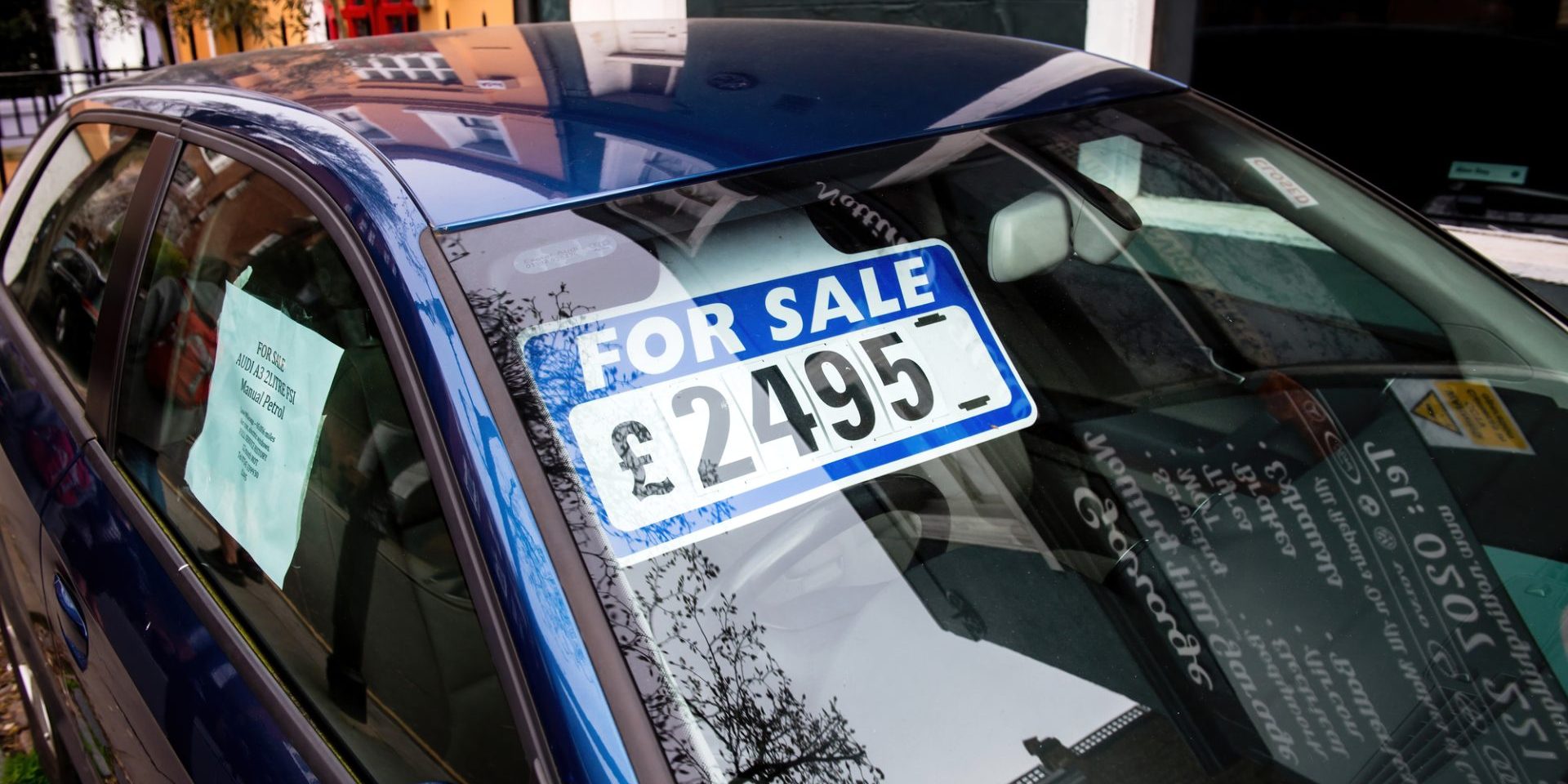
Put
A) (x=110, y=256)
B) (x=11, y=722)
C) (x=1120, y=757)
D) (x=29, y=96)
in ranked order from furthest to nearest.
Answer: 1. (x=29, y=96)
2. (x=11, y=722)
3. (x=110, y=256)
4. (x=1120, y=757)

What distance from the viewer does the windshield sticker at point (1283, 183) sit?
188 centimetres

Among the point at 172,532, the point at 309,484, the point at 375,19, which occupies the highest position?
the point at 375,19

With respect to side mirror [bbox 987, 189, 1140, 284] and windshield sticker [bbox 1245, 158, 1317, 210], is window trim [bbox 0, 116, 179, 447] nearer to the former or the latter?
side mirror [bbox 987, 189, 1140, 284]

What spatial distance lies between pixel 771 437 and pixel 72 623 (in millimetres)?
1231

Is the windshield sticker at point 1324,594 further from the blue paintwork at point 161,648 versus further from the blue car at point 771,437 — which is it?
the blue paintwork at point 161,648

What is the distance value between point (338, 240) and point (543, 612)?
52 cm

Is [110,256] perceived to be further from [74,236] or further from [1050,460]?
[1050,460]

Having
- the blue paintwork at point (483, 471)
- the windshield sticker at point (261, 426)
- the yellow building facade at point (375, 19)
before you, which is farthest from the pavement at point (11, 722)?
the yellow building facade at point (375, 19)

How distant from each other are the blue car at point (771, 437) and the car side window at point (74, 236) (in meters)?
0.02

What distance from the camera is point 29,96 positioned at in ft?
35.9

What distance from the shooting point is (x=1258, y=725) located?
4.70 feet

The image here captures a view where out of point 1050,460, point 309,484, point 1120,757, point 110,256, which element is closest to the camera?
point 1120,757

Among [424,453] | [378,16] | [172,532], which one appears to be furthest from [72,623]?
[378,16]

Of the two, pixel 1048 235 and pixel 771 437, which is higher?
pixel 1048 235
